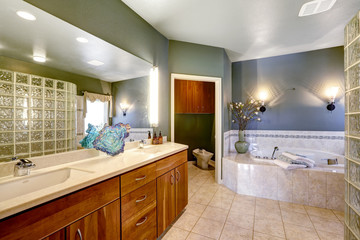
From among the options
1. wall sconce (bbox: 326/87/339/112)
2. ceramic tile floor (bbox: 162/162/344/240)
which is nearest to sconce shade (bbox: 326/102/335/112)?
wall sconce (bbox: 326/87/339/112)

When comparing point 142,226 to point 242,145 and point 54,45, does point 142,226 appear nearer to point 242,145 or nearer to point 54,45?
point 54,45

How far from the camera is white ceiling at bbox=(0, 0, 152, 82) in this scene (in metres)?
1.01

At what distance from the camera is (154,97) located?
236 cm

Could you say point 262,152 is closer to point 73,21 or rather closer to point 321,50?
point 321,50

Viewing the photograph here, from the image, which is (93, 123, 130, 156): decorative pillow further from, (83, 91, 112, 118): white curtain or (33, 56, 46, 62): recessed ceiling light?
(33, 56, 46, 62): recessed ceiling light

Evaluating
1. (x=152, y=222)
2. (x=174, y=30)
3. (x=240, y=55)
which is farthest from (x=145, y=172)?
(x=240, y=55)

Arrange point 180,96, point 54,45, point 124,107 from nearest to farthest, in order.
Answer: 1. point 54,45
2. point 124,107
3. point 180,96

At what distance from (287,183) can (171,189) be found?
1860mm

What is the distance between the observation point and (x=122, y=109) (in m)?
1.86

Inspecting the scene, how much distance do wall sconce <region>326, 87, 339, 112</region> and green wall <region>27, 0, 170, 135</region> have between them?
3.06 m

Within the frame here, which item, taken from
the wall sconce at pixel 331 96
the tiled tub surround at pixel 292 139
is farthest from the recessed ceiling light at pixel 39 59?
the wall sconce at pixel 331 96

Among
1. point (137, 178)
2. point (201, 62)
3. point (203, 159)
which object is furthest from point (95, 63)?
point (203, 159)

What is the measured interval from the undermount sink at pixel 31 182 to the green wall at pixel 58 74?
684 mm

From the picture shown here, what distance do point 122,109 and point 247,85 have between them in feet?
9.42
